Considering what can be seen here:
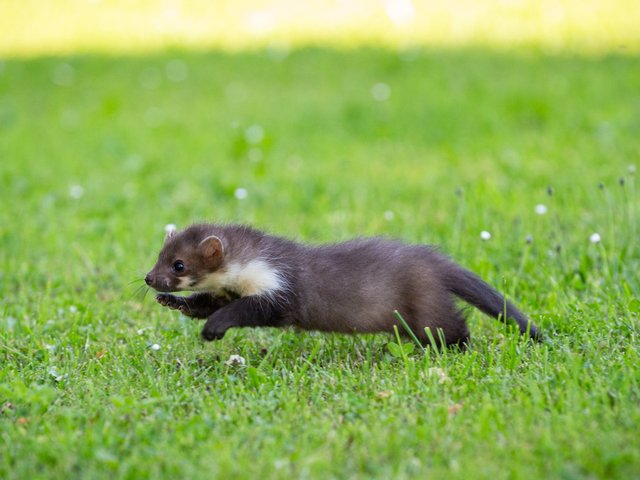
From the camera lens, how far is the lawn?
3.49 metres

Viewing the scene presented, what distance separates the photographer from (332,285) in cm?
461

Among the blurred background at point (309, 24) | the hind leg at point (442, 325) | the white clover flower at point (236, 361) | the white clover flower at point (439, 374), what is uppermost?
the blurred background at point (309, 24)

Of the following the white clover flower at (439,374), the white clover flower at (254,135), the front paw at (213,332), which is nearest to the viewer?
the white clover flower at (439,374)

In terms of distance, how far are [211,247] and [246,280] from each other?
0.27 m

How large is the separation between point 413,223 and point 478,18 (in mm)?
8078

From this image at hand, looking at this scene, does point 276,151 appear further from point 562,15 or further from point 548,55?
point 562,15

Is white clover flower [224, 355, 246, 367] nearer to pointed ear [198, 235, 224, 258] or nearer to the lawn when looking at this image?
the lawn

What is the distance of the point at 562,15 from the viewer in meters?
13.6

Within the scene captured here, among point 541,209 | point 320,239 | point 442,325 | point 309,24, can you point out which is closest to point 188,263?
point 442,325

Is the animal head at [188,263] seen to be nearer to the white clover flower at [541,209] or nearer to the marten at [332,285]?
the marten at [332,285]

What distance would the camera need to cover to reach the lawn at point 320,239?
349cm

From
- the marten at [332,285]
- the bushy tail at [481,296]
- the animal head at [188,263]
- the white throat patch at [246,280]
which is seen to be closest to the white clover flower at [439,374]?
the marten at [332,285]

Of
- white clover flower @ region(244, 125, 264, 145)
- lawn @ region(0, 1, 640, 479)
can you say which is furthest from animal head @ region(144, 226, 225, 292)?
white clover flower @ region(244, 125, 264, 145)

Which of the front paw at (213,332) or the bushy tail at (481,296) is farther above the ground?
the bushy tail at (481,296)
